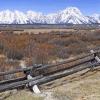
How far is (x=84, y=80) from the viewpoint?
11.5 meters

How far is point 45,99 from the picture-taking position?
922 cm

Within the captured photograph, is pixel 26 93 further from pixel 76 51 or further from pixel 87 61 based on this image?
pixel 76 51

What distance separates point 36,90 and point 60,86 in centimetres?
106

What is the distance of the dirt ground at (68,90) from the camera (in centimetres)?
935

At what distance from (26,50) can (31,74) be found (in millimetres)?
12387

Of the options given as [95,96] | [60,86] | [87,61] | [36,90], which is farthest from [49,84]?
[87,61]

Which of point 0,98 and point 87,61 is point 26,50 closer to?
point 87,61

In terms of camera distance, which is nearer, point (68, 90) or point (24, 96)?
point (24, 96)

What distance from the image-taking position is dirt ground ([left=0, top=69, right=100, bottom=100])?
30.7 ft

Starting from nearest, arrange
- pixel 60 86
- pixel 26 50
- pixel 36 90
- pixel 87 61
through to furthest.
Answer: pixel 36 90 → pixel 60 86 → pixel 87 61 → pixel 26 50

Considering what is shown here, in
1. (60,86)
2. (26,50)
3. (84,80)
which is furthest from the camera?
(26,50)

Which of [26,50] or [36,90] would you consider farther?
[26,50]

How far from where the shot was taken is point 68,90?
1011 cm

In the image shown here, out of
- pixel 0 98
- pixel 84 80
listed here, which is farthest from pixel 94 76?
pixel 0 98
